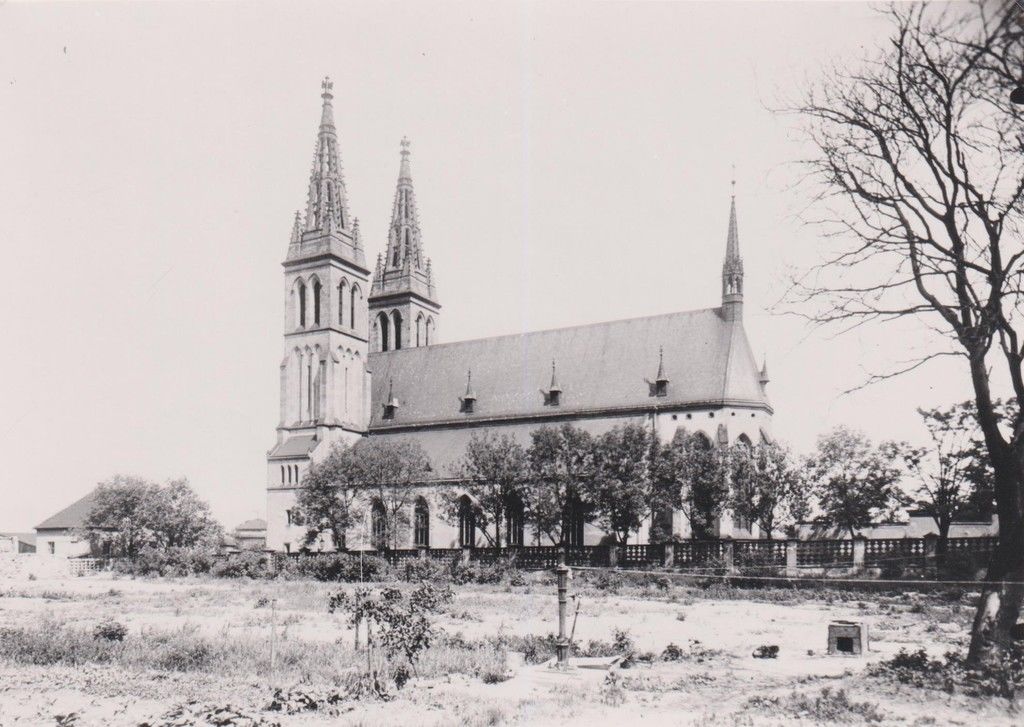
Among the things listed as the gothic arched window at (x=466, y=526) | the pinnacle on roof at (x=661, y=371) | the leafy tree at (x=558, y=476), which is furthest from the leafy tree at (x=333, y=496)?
the pinnacle on roof at (x=661, y=371)

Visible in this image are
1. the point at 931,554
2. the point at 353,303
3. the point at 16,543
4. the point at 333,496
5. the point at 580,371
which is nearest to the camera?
the point at 931,554

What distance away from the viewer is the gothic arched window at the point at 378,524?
45.3 metres

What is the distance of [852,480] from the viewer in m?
39.6

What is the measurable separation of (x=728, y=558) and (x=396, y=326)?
3982cm

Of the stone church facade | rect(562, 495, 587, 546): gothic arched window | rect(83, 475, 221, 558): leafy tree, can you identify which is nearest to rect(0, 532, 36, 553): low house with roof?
rect(83, 475, 221, 558): leafy tree

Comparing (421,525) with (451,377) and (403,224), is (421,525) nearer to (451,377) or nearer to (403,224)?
(451,377)

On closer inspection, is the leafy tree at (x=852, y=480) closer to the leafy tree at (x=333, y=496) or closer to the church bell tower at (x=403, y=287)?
the leafy tree at (x=333, y=496)

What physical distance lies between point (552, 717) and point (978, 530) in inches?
2338

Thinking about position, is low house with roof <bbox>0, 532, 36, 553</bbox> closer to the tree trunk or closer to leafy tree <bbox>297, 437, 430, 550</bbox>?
leafy tree <bbox>297, 437, 430, 550</bbox>

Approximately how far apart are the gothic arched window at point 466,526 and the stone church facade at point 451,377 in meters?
0.55

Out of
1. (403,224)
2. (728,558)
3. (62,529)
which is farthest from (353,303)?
(62,529)

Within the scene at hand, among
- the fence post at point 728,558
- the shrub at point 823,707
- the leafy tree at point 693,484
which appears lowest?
the fence post at point 728,558

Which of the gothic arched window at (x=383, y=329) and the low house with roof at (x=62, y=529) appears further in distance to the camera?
the low house with roof at (x=62, y=529)

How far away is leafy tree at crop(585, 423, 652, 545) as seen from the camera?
35812 mm
